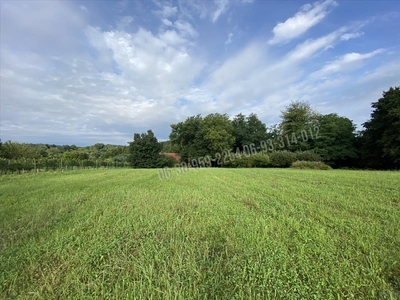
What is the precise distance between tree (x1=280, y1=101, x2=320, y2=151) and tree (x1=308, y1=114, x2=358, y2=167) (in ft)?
5.03

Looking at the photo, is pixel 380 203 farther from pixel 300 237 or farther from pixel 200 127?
pixel 200 127

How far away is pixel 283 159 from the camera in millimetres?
26844

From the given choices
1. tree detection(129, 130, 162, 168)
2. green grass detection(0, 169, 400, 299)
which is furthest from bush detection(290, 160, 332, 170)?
tree detection(129, 130, 162, 168)

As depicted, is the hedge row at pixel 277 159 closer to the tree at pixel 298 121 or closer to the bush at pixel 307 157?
the bush at pixel 307 157

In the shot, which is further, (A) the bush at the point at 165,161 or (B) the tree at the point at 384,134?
(A) the bush at the point at 165,161

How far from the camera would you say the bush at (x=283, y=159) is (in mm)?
26344

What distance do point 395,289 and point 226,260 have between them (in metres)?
1.67

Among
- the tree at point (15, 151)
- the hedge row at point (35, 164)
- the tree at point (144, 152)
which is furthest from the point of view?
the tree at point (144, 152)

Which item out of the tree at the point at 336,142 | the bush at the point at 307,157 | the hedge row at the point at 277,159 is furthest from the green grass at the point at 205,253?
the tree at the point at 336,142

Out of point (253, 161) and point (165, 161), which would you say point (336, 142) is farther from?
point (165, 161)

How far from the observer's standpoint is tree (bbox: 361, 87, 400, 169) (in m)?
21.7

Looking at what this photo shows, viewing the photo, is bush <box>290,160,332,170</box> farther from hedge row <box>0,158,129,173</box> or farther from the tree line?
hedge row <box>0,158,129,173</box>

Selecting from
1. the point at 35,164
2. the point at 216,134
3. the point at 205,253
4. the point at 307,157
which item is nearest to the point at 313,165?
the point at 307,157

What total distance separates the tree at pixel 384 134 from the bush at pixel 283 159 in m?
9.73
